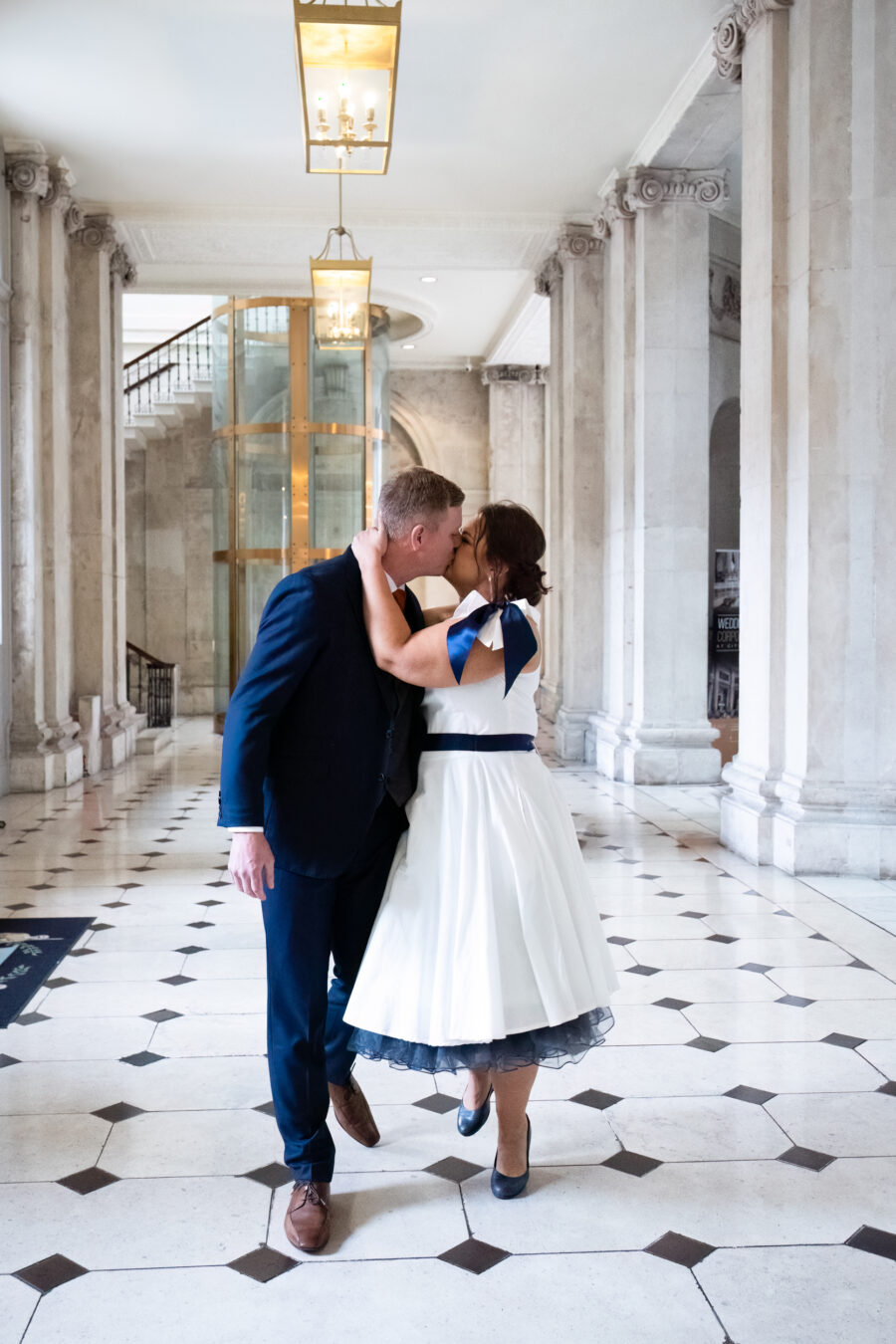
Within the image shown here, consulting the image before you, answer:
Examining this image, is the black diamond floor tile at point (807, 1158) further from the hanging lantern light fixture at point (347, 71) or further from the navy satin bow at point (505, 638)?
the hanging lantern light fixture at point (347, 71)

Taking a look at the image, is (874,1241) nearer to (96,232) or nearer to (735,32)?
(735,32)

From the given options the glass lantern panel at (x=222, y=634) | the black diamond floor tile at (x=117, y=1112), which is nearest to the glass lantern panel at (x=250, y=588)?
the glass lantern panel at (x=222, y=634)

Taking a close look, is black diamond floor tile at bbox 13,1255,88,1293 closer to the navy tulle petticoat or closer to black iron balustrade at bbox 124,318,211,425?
the navy tulle petticoat

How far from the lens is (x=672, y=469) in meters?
11.0

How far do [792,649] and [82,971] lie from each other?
4.41 meters

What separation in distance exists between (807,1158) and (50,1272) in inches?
77.6

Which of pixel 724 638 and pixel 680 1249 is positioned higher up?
pixel 724 638

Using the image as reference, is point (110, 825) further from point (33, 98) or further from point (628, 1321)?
point (628, 1321)

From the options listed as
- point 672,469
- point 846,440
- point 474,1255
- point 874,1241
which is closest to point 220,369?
point 672,469

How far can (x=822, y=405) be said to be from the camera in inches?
276

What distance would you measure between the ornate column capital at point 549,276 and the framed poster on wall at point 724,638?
3.66 metres

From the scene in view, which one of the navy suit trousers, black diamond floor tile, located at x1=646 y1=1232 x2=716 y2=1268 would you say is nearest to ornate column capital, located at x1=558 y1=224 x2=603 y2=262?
the navy suit trousers

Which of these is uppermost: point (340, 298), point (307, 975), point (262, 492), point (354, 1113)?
point (340, 298)

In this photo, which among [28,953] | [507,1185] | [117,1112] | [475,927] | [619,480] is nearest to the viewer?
[475,927]
